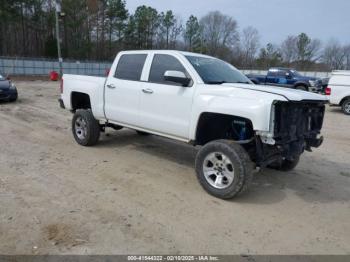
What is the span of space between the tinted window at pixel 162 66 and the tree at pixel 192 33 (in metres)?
64.7

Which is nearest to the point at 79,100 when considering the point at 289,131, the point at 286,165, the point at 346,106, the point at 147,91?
the point at 147,91

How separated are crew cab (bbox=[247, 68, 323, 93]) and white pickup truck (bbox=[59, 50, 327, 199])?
653 inches

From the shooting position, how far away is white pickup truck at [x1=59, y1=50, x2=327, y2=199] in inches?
159

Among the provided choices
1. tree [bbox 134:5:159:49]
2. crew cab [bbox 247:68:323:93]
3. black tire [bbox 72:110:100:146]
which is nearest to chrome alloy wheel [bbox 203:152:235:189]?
black tire [bbox 72:110:100:146]

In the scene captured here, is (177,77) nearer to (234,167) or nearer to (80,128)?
(234,167)

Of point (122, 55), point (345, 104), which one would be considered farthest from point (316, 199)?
point (345, 104)

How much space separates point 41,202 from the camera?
3957 millimetres

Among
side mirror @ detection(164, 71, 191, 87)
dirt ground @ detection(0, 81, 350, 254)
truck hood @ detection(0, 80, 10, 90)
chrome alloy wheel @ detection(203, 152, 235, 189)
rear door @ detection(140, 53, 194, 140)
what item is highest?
side mirror @ detection(164, 71, 191, 87)

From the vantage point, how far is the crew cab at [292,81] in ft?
68.6

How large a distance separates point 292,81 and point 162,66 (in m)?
18.3

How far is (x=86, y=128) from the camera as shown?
253 inches

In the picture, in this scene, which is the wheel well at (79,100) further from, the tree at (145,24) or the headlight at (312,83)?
the tree at (145,24)

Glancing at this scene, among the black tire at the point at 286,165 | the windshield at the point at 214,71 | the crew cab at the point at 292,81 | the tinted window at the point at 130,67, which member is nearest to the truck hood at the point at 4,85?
the tinted window at the point at 130,67

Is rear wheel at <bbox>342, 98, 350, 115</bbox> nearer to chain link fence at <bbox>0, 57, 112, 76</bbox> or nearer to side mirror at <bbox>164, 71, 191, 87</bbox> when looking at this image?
side mirror at <bbox>164, 71, 191, 87</bbox>
